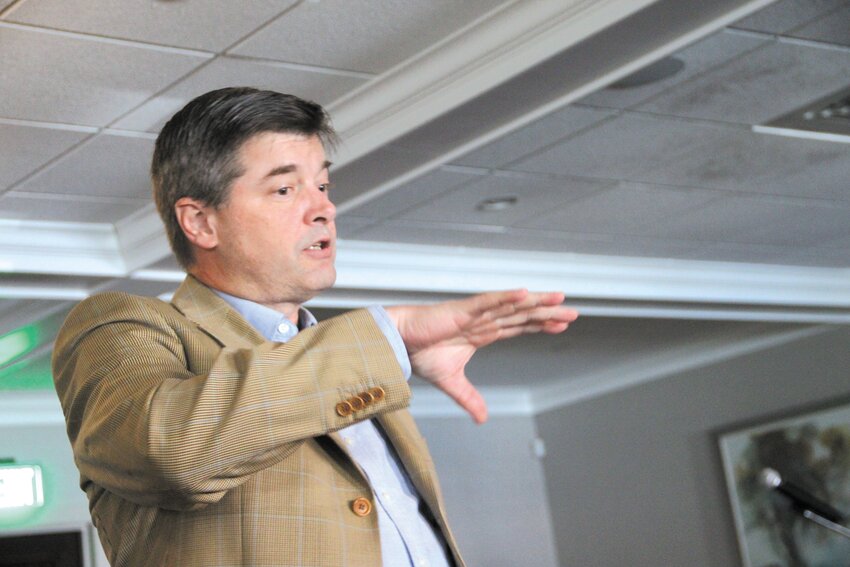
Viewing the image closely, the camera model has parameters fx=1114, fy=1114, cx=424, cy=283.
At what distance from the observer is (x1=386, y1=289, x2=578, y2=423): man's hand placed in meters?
1.04

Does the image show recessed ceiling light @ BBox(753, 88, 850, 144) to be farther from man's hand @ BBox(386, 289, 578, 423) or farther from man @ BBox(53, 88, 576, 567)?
man's hand @ BBox(386, 289, 578, 423)

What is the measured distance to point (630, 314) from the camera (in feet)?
20.5

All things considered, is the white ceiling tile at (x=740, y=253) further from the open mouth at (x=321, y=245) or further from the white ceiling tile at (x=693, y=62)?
the open mouth at (x=321, y=245)

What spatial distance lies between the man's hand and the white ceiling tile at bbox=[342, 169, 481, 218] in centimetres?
309

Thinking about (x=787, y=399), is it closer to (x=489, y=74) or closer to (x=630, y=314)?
(x=630, y=314)

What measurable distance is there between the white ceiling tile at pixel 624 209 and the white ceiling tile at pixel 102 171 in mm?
1820

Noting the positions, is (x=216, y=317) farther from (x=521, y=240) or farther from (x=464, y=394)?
(x=521, y=240)

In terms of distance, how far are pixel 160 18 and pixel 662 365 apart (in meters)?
6.01

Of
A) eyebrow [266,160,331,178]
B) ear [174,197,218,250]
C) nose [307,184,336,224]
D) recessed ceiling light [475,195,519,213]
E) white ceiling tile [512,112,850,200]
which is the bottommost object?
nose [307,184,336,224]

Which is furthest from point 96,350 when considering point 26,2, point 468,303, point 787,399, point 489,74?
point 787,399

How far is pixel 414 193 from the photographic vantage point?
441 centimetres

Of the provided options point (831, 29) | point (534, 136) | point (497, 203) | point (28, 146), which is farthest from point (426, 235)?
point (831, 29)

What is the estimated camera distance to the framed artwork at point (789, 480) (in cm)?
711

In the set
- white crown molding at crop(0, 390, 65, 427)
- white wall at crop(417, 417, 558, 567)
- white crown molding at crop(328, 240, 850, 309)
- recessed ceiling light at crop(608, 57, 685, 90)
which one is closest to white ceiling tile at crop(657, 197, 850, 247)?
white crown molding at crop(328, 240, 850, 309)
